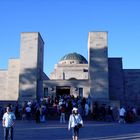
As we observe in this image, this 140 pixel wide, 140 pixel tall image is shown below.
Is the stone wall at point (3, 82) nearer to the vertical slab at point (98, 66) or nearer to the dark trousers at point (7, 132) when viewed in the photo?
the vertical slab at point (98, 66)

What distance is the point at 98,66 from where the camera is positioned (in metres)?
38.7

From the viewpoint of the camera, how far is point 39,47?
134 feet

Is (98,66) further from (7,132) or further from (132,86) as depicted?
(7,132)

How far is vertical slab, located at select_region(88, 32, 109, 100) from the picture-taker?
38.2 metres

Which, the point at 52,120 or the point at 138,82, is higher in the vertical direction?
the point at 138,82

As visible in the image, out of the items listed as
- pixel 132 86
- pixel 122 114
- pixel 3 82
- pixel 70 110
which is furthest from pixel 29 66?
pixel 122 114

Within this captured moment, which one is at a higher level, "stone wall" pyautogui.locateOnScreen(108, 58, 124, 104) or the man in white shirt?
"stone wall" pyautogui.locateOnScreen(108, 58, 124, 104)

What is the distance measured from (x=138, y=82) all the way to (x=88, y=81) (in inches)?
260

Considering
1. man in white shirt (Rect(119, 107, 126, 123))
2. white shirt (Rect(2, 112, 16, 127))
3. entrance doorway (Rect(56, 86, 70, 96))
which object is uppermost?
entrance doorway (Rect(56, 86, 70, 96))

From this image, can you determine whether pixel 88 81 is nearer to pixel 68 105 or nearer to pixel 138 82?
pixel 138 82

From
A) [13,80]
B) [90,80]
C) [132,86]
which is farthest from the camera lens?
[13,80]

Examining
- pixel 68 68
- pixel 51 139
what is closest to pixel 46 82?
pixel 68 68

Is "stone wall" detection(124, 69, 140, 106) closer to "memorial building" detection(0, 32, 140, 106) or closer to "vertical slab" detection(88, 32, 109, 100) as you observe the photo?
"memorial building" detection(0, 32, 140, 106)

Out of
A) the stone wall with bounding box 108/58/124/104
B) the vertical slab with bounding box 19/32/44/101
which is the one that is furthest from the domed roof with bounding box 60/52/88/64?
the vertical slab with bounding box 19/32/44/101
